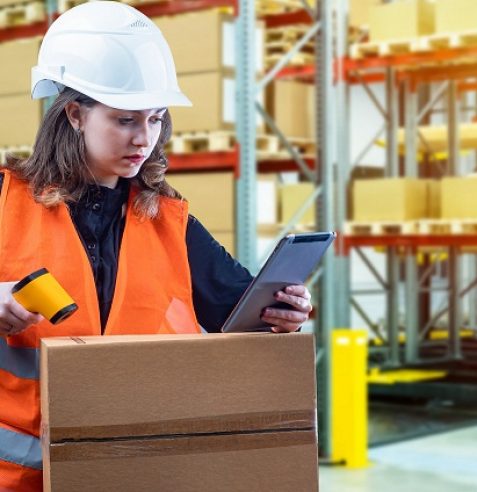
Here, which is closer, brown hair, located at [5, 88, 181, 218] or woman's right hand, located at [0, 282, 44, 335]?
woman's right hand, located at [0, 282, 44, 335]

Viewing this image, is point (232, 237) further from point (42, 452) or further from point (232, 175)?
point (42, 452)

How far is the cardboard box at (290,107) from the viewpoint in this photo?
369 inches

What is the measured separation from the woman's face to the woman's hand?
433mm

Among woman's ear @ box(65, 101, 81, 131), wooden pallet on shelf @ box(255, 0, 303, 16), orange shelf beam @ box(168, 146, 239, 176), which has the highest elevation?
wooden pallet on shelf @ box(255, 0, 303, 16)

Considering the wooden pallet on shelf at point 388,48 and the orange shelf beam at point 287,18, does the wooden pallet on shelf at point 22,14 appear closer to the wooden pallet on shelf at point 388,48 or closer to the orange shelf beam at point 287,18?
the orange shelf beam at point 287,18

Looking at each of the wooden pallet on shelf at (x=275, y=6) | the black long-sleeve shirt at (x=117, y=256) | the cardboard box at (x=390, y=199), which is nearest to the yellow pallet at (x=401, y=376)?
the cardboard box at (x=390, y=199)

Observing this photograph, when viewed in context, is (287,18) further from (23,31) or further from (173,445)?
(173,445)

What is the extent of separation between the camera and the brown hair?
8.00ft

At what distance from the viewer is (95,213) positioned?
8.12 ft

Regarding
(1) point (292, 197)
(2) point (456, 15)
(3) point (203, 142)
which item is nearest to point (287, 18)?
(2) point (456, 15)

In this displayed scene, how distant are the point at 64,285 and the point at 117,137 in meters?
0.35

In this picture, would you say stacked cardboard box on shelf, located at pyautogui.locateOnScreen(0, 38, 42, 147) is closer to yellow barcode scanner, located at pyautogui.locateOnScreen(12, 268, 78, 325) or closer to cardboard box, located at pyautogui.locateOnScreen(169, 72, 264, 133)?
cardboard box, located at pyautogui.locateOnScreen(169, 72, 264, 133)

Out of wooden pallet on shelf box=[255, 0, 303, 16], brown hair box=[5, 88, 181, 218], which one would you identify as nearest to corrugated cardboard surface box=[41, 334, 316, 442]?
brown hair box=[5, 88, 181, 218]

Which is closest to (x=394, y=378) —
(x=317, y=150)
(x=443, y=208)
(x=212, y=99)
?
(x=443, y=208)
